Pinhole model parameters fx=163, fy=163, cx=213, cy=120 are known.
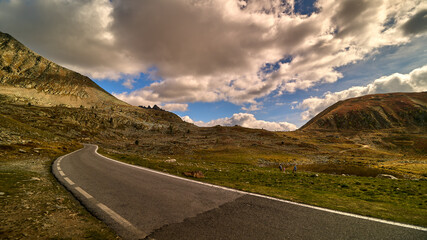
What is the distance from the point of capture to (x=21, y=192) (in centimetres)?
790

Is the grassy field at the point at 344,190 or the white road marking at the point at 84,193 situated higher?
the grassy field at the point at 344,190

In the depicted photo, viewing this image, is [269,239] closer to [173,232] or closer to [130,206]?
[173,232]

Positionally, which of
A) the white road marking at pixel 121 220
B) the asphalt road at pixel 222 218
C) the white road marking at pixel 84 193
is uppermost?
the asphalt road at pixel 222 218

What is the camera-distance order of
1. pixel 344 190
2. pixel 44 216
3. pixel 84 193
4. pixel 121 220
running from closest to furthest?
pixel 121 220
pixel 44 216
pixel 84 193
pixel 344 190

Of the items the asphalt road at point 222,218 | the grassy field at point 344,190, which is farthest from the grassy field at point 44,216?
the grassy field at point 344,190

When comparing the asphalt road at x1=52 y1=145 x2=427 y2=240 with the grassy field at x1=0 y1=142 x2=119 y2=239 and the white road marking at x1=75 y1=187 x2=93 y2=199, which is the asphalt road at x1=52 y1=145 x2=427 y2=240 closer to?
the white road marking at x1=75 y1=187 x2=93 y2=199

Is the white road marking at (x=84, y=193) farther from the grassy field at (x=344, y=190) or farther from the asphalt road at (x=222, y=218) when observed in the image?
the grassy field at (x=344, y=190)

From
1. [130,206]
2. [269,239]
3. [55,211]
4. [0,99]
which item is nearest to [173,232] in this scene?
[269,239]

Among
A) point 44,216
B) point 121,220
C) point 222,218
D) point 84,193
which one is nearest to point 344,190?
point 222,218

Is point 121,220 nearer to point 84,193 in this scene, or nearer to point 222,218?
point 222,218

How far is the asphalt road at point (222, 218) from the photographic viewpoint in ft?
15.1

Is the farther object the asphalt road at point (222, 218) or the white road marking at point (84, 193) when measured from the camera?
the white road marking at point (84, 193)

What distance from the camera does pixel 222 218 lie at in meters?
5.46

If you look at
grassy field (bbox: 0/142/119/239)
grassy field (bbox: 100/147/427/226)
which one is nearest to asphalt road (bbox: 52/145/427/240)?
grassy field (bbox: 0/142/119/239)
